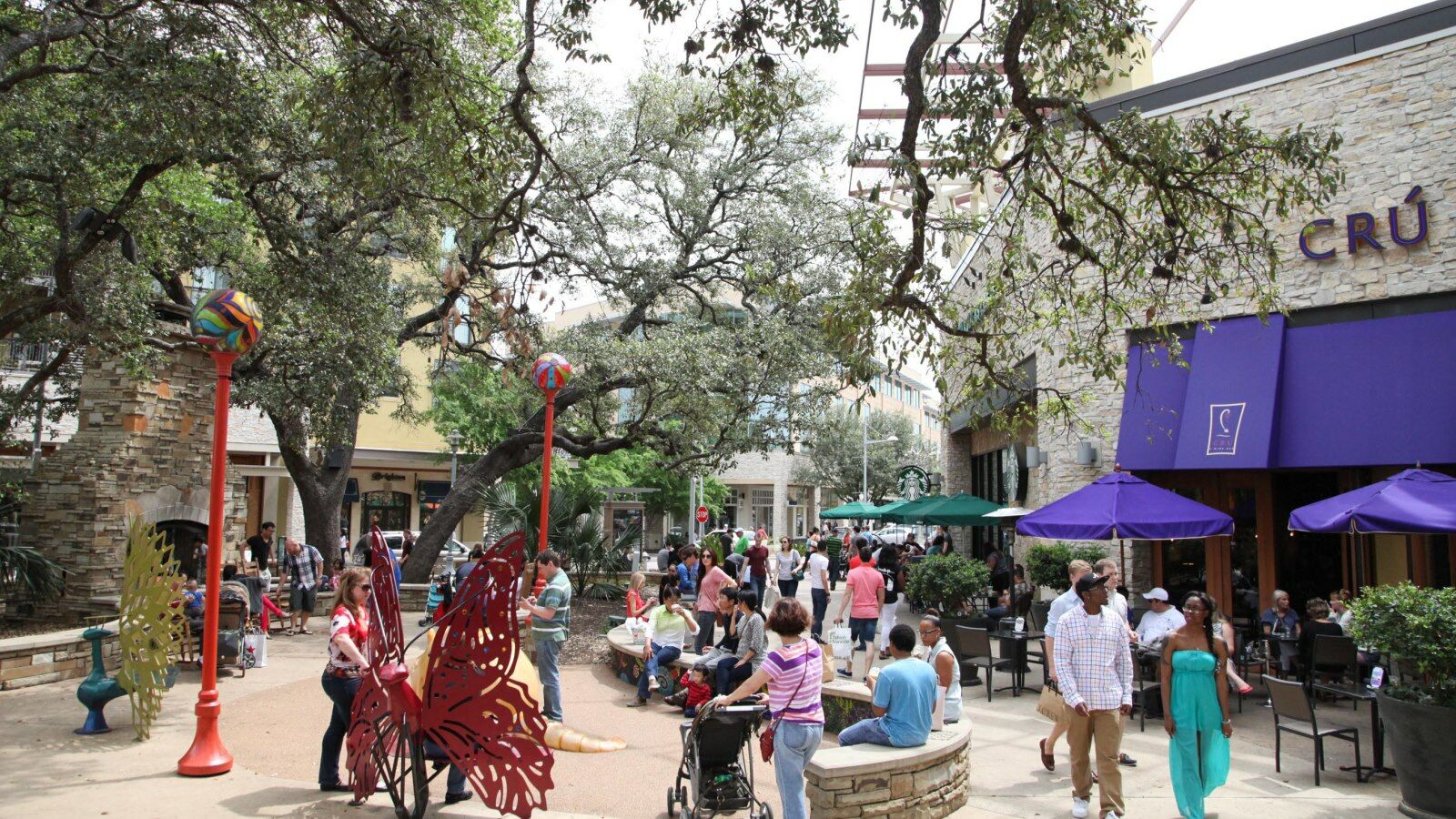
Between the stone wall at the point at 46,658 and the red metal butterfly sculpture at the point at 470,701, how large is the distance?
5276mm

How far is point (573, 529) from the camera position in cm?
1775

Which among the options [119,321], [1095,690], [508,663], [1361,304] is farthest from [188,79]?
[1361,304]

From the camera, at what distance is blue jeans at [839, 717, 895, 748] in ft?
19.8

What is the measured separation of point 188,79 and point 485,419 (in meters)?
22.6

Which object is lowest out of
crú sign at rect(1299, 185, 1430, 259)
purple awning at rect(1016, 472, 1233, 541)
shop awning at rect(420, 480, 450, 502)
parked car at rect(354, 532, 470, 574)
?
parked car at rect(354, 532, 470, 574)

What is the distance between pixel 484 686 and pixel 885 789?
8.33ft

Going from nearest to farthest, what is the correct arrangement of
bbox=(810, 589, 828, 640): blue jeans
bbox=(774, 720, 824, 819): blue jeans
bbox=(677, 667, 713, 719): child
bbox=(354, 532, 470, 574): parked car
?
bbox=(774, 720, 824, 819): blue jeans
bbox=(677, 667, 713, 719): child
bbox=(810, 589, 828, 640): blue jeans
bbox=(354, 532, 470, 574): parked car

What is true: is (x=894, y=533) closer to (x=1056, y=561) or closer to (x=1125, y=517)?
(x=1056, y=561)

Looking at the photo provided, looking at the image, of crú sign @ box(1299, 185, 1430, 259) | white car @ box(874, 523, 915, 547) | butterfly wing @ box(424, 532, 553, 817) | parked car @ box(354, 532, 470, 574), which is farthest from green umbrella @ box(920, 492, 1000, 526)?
white car @ box(874, 523, 915, 547)

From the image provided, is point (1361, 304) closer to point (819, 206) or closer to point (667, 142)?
point (819, 206)

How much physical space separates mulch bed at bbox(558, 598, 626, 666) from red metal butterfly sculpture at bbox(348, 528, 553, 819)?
15.0 feet

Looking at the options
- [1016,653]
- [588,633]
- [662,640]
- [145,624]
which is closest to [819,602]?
[588,633]

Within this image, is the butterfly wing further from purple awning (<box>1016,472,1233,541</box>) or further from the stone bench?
purple awning (<box>1016,472,1233,541</box>)

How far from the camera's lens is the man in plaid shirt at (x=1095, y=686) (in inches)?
237
